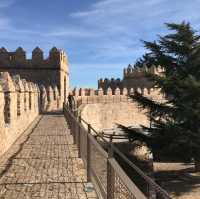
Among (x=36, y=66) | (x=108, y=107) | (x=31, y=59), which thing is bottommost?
(x=108, y=107)

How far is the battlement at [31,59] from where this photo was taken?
38.6m

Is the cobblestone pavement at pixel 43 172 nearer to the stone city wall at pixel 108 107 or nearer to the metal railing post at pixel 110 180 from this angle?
the metal railing post at pixel 110 180

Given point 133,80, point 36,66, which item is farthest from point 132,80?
point 36,66

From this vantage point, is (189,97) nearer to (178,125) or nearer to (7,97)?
(178,125)

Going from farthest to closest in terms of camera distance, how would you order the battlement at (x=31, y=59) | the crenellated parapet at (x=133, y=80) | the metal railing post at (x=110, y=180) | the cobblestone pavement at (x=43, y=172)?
the crenellated parapet at (x=133, y=80), the battlement at (x=31, y=59), the cobblestone pavement at (x=43, y=172), the metal railing post at (x=110, y=180)

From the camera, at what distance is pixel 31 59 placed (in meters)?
38.9

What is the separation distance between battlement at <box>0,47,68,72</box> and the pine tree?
1463 cm

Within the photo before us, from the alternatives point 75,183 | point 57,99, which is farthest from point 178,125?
point 57,99

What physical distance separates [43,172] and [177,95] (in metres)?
14.3

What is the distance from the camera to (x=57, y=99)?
39.0 meters

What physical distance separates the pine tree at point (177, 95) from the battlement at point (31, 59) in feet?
48.0

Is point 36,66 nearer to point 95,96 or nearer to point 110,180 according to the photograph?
point 95,96

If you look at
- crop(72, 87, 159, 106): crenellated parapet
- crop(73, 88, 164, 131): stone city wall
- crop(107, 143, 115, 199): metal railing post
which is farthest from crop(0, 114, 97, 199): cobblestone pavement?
crop(72, 87, 159, 106): crenellated parapet

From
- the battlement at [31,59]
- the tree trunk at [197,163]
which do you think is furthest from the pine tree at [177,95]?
the battlement at [31,59]
